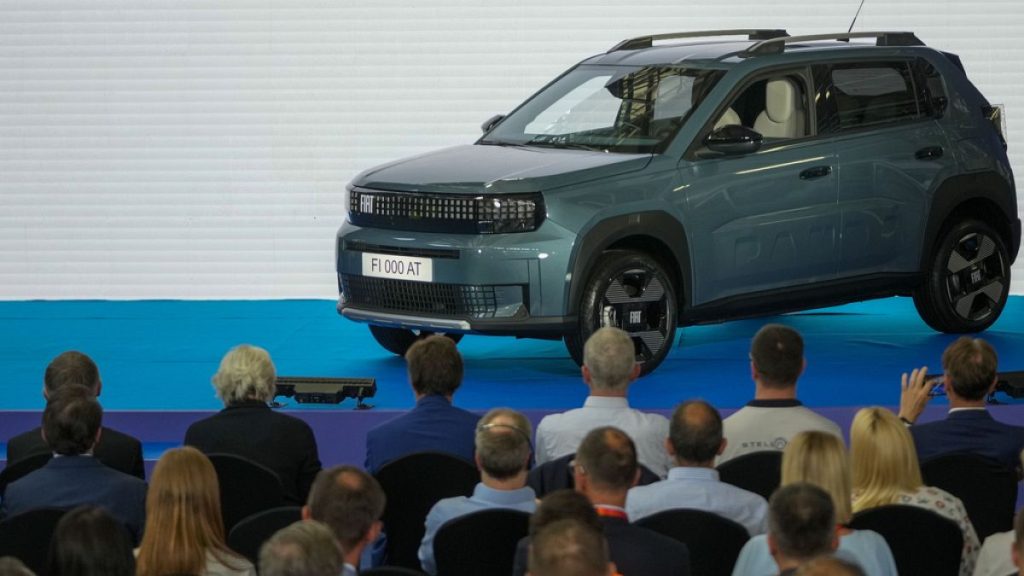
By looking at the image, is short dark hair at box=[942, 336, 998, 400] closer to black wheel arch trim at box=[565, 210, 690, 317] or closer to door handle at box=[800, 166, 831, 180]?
black wheel arch trim at box=[565, 210, 690, 317]

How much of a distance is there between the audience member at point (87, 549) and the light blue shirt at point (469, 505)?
1246 millimetres

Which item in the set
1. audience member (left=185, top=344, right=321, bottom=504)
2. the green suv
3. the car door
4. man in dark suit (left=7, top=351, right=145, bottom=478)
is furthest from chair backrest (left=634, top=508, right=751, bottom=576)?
the car door

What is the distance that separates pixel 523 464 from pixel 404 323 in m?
3.60

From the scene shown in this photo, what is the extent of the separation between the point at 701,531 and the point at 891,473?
0.68 metres

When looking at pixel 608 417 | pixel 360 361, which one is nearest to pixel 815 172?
pixel 360 361

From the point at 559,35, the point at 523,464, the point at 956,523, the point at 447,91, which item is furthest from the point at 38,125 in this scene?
the point at 956,523

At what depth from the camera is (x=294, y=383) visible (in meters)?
8.05

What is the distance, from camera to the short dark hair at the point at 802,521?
390 centimetres

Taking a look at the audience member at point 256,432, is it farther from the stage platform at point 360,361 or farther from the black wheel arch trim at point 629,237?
the black wheel arch trim at point 629,237

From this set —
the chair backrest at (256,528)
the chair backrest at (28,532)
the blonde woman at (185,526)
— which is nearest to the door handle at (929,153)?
the chair backrest at (256,528)

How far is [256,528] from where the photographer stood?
4.69 m

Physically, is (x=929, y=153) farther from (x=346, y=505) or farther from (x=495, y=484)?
(x=346, y=505)

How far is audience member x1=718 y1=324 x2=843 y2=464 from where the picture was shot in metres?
5.78

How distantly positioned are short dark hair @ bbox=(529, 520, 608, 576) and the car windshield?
5.44 meters
